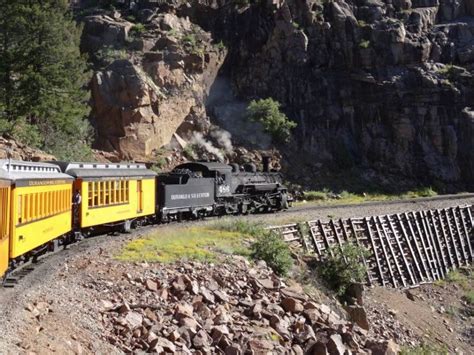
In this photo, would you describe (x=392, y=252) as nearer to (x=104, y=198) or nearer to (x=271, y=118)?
(x=104, y=198)

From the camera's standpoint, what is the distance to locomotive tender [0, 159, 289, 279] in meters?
12.3

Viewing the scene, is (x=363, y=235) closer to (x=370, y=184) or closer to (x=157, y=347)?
(x=157, y=347)

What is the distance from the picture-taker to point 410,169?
168 feet

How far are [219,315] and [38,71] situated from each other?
22.3 metres

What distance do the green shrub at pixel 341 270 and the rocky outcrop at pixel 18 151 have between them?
14.5 m

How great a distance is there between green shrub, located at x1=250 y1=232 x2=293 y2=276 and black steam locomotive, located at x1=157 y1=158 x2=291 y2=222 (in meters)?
6.04

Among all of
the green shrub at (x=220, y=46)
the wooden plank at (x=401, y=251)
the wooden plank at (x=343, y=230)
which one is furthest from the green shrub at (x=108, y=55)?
the wooden plank at (x=401, y=251)

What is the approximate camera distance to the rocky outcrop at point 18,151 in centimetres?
2527

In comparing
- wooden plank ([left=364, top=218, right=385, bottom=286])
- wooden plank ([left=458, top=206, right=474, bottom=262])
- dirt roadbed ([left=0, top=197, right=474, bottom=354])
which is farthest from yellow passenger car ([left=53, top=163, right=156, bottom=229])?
wooden plank ([left=458, top=206, right=474, bottom=262])

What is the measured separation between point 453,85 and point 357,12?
1235 cm

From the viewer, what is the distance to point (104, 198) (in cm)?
1872

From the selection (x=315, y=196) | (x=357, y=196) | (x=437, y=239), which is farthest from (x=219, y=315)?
(x=357, y=196)

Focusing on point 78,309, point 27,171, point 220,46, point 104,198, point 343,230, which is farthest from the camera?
point 220,46

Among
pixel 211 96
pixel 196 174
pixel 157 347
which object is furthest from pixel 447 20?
pixel 157 347
